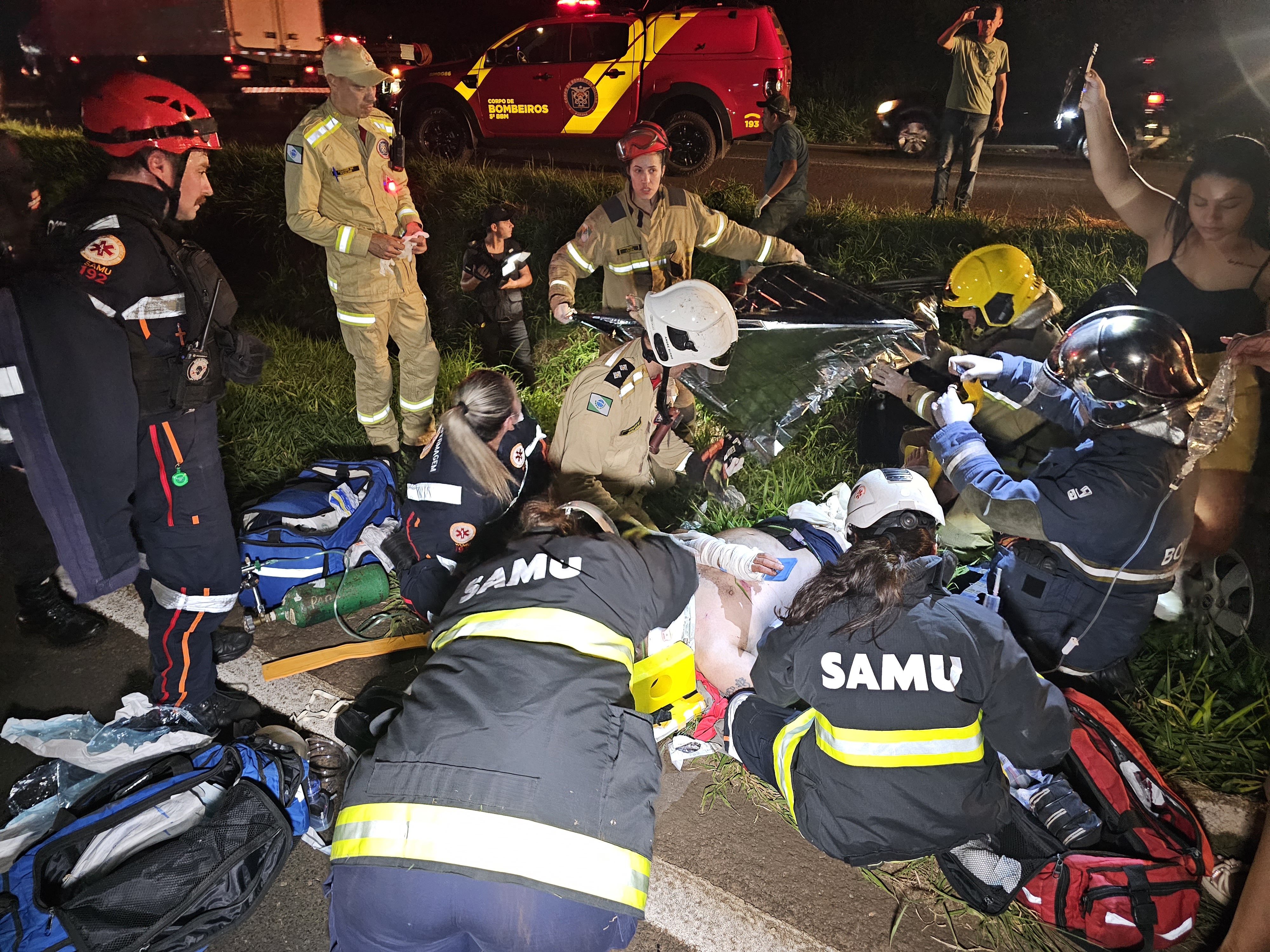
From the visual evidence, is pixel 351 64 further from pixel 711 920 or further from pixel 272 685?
pixel 711 920

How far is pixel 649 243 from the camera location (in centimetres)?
445

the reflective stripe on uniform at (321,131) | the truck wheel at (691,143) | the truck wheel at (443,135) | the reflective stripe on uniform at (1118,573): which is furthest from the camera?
the truck wheel at (443,135)

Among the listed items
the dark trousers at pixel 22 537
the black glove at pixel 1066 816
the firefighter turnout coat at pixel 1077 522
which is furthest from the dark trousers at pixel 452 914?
the dark trousers at pixel 22 537

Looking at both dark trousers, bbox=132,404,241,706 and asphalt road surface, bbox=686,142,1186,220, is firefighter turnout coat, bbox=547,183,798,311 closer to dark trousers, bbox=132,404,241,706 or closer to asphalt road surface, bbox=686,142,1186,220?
asphalt road surface, bbox=686,142,1186,220

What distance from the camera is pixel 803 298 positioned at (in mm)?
3914

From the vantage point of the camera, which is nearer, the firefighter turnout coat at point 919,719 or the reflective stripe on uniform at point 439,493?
the firefighter turnout coat at point 919,719

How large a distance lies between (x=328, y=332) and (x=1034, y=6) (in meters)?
6.13

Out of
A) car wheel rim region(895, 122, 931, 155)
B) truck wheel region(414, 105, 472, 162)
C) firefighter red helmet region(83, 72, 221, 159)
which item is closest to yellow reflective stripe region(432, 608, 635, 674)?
A: firefighter red helmet region(83, 72, 221, 159)

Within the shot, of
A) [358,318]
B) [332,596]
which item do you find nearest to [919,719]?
Answer: [332,596]

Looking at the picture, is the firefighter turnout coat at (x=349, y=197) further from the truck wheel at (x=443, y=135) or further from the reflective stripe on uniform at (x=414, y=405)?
the truck wheel at (x=443, y=135)

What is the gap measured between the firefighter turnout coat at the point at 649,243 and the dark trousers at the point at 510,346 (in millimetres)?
1034

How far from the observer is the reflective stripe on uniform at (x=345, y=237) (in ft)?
14.0

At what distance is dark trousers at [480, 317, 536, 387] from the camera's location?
17.9 ft

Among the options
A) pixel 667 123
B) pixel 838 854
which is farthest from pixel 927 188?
pixel 838 854
